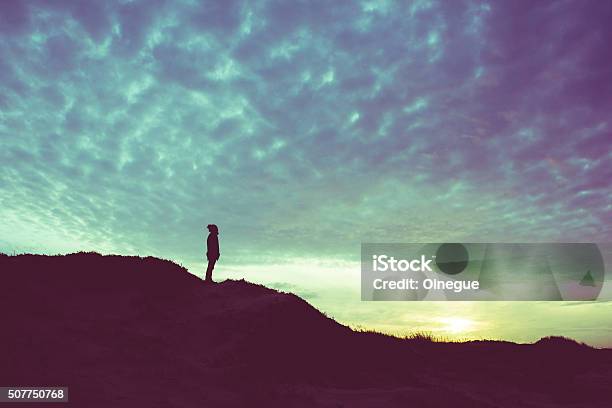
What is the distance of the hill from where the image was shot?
891 cm

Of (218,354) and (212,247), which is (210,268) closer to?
(212,247)

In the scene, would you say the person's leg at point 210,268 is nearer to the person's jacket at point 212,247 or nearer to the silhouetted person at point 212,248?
the silhouetted person at point 212,248

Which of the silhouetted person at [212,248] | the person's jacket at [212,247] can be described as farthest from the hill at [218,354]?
the person's jacket at [212,247]

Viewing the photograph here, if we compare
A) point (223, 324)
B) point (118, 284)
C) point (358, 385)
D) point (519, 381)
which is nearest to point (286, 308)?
point (223, 324)

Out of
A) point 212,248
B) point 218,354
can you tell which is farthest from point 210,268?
point 218,354

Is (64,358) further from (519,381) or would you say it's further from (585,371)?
(585,371)

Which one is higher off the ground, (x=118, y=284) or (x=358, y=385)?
(x=118, y=284)

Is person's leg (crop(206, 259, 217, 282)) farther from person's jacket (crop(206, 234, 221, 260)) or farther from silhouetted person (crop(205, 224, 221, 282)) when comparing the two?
person's jacket (crop(206, 234, 221, 260))

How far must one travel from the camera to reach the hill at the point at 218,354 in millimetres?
8906

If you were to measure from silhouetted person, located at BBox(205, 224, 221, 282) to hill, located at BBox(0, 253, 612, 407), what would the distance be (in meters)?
1.21

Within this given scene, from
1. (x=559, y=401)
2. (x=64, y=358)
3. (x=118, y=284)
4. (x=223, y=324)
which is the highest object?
(x=118, y=284)

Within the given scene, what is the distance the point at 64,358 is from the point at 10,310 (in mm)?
4133

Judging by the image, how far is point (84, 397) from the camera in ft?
23.6

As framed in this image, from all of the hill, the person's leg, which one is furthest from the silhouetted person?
the hill
